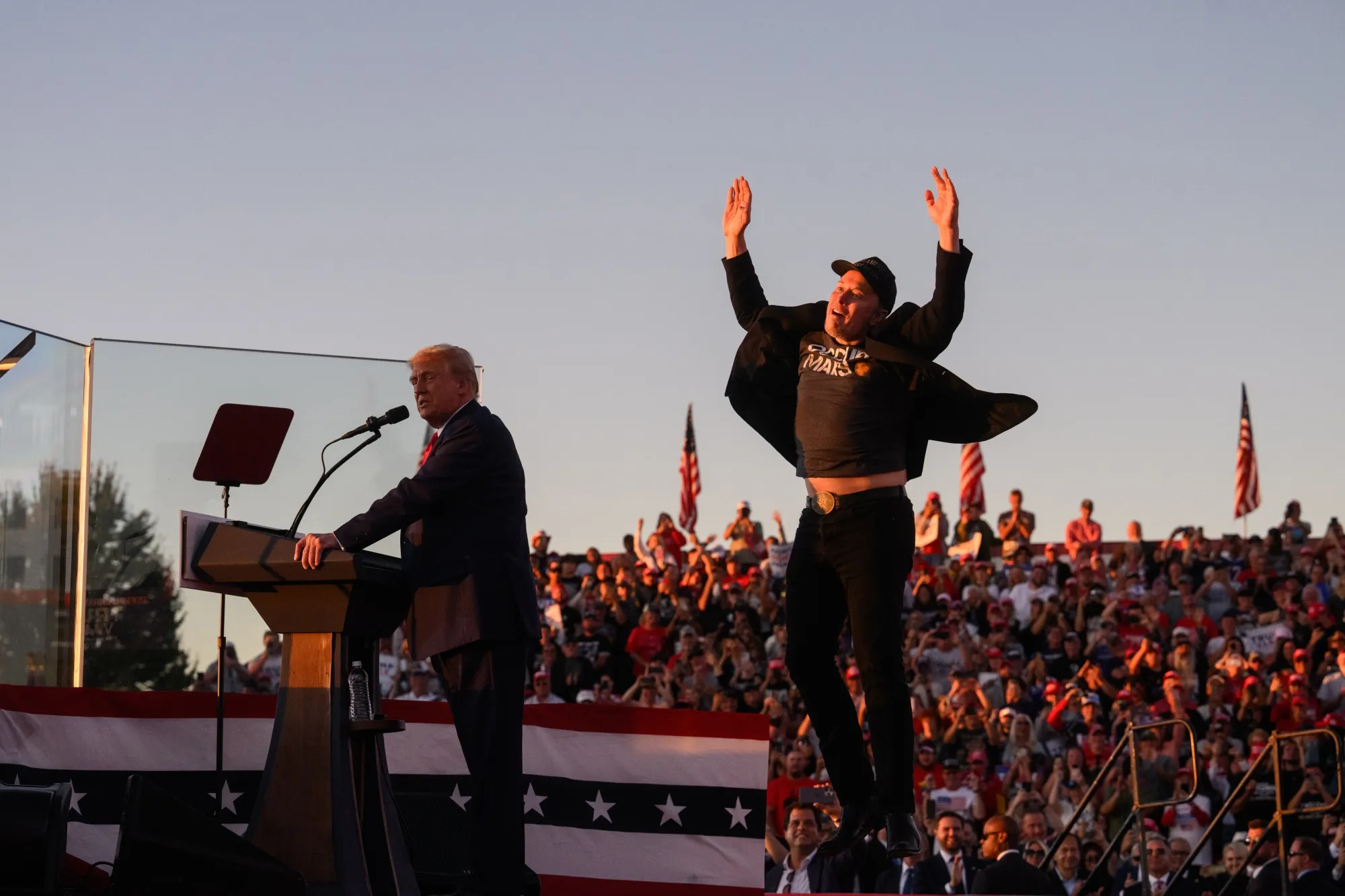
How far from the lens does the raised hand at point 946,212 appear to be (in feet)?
17.5

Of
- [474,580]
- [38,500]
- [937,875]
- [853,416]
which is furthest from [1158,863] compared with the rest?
[38,500]

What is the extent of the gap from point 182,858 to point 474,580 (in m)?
1.30

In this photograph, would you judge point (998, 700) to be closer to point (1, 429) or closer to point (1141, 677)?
point (1141, 677)

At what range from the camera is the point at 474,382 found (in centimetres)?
599

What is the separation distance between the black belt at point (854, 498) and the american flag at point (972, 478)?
61.7 feet

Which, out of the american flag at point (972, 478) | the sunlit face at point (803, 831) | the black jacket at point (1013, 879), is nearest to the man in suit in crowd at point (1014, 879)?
the black jacket at point (1013, 879)

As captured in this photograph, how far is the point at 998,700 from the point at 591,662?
3.77 metres

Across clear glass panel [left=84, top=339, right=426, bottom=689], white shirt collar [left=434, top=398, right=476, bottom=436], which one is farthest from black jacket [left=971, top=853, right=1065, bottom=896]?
white shirt collar [left=434, top=398, right=476, bottom=436]

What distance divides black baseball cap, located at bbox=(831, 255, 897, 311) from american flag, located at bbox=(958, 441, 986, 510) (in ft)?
61.4

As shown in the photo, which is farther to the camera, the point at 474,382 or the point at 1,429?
the point at 1,429

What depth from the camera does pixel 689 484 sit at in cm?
2844

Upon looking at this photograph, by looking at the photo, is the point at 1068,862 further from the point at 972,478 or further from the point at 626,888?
the point at 972,478

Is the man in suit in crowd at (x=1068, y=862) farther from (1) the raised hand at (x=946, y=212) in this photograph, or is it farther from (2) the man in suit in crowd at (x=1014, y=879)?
(1) the raised hand at (x=946, y=212)

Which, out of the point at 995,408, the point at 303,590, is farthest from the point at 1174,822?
the point at 303,590
